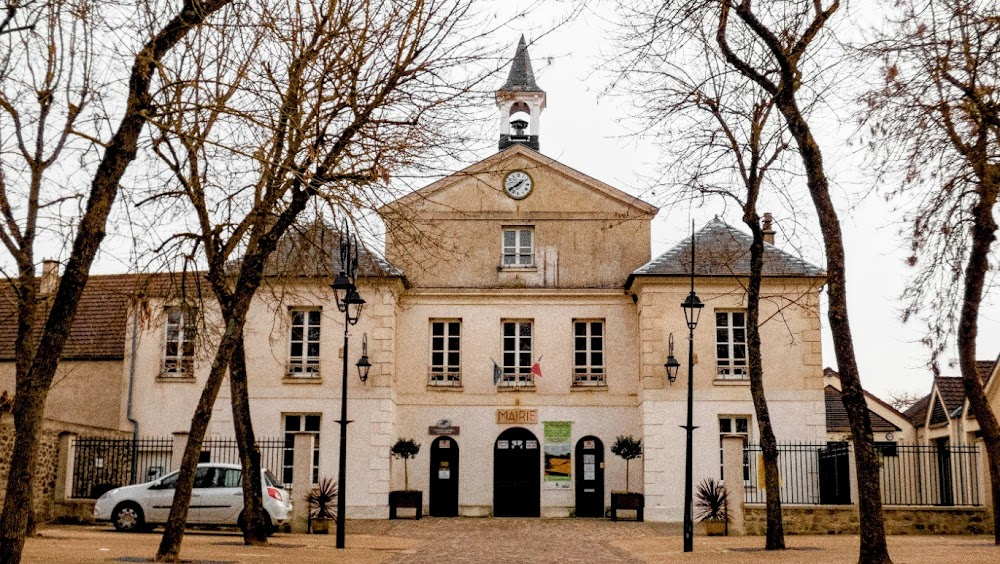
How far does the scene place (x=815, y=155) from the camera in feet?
45.5

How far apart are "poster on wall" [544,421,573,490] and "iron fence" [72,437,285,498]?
7217 mm

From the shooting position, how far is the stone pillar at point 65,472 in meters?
24.5

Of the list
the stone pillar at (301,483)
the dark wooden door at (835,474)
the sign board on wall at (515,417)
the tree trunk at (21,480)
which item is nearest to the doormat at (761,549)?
the dark wooden door at (835,474)

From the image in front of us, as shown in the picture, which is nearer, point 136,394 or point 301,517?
point 301,517

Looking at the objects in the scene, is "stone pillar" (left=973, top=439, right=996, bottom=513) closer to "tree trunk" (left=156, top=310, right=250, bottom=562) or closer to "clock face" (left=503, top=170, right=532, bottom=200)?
"clock face" (left=503, top=170, right=532, bottom=200)

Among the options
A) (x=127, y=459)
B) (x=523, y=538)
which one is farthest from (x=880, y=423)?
(x=127, y=459)

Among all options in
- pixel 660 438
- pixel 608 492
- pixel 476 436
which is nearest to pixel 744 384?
pixel 660 438

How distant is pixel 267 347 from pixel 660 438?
1095 centimetres

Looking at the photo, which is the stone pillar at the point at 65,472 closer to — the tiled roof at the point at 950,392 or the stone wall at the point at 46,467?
the stone wall at the point at 46,467

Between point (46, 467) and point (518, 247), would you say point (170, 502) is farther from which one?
point (518, 247)

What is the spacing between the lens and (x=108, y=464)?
25953 mm

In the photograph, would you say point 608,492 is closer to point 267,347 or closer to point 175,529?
point 267,347

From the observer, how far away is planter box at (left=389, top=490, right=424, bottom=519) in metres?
28.5

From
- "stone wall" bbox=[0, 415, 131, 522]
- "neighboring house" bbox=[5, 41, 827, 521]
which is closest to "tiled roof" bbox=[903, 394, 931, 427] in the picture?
"neighboring house" bbox=[5, 41, 827, 521]
